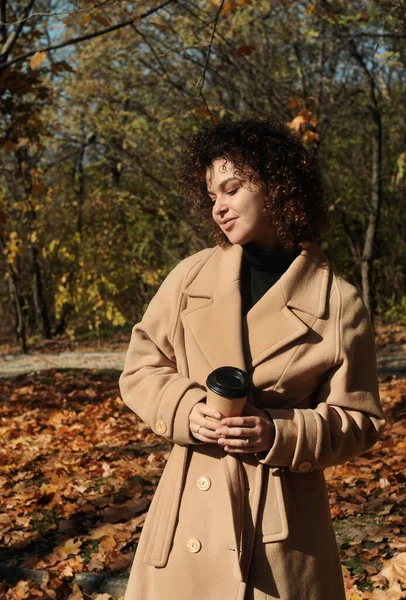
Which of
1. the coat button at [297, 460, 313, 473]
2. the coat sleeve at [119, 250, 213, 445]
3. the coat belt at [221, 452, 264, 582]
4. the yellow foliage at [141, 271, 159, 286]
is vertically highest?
the coat sleeve at [119, 250, 213, 445]

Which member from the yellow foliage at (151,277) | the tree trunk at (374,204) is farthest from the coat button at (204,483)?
the yellow foliage at (151,277)

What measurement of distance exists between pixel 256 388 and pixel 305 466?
0.25 metres

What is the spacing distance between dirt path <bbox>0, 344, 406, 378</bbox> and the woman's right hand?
8243mm

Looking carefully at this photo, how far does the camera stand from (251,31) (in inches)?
381

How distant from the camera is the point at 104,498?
529cm

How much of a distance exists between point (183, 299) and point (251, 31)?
323 inches

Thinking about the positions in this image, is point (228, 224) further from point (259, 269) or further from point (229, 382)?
point (229, 382)

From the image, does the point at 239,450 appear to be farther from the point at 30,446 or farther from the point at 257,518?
the point at 30,446

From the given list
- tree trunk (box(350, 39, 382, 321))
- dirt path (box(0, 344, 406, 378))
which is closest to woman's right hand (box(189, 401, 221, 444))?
tree trunk (box(350, 39, 382, 321))

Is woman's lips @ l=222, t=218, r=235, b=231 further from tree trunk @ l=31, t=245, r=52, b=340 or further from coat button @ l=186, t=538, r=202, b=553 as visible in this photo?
tree trunk @ l=31, t=245, r=52, b=340

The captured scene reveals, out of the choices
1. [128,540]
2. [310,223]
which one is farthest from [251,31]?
[310,223]

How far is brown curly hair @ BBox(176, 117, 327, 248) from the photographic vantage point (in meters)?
2.17

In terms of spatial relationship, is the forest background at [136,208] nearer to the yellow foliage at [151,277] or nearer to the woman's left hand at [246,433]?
the yellow foliage at [151,277]

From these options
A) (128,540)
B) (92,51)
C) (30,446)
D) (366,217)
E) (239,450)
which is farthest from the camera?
(366,217)
